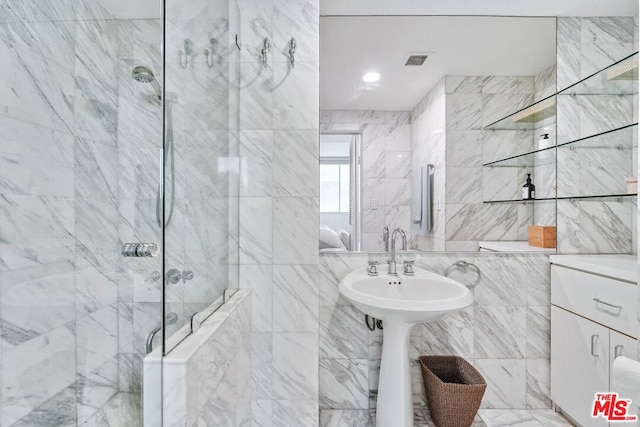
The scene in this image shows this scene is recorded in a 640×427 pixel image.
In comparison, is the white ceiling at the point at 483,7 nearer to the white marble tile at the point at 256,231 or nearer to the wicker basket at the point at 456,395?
the white marble tile at the point at 256,231

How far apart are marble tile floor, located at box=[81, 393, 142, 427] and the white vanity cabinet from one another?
1887 mm

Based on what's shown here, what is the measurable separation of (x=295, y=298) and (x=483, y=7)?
6.28 feet

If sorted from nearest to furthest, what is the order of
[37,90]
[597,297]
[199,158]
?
[37,90] < [199,158] < [597,297]

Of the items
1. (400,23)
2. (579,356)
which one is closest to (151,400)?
(579,356)

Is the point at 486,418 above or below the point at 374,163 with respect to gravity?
below

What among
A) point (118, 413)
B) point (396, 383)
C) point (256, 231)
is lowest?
point (396, 383)

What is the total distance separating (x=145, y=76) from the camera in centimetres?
98

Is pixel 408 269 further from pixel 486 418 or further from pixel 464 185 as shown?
pixel 486 418

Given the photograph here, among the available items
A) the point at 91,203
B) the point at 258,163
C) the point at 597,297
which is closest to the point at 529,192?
the point at 597,297

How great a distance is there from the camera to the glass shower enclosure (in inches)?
32.9

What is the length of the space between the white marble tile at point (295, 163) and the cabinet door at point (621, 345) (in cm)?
150

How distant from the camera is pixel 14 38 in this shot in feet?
2.69

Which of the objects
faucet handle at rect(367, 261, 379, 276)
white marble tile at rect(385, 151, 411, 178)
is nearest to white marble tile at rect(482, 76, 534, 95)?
white marble tile at rect(385, 151, 411, 178)

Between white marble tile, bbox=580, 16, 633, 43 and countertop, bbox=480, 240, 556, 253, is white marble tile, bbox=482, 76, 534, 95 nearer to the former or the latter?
white marble tile, bbox=580, 16, 633, 43
